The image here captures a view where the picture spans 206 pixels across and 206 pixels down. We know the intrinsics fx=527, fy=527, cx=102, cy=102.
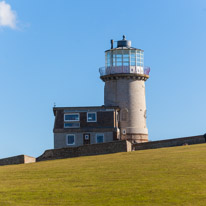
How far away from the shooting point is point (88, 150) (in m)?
48.6

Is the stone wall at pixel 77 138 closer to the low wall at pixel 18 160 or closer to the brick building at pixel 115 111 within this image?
the brick building at pixel 115 111

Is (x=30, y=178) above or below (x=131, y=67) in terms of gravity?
below

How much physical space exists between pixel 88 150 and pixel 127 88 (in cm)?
1780

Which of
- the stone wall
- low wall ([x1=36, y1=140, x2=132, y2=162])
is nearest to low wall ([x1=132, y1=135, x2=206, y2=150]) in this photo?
low wall ([x1=36, y1=140, x2=132, y2=162])

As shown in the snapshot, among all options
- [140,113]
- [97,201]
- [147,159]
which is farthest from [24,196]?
[140,113]

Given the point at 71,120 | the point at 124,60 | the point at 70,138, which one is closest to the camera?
the point at 70,138

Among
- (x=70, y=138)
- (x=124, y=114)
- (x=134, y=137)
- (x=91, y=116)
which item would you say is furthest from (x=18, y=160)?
(x=134, y=137)

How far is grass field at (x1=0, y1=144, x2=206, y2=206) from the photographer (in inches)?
942

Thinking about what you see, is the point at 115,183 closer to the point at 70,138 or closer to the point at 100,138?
the point at 100,138

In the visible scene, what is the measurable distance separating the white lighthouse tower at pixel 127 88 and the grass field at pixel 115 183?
2787cm

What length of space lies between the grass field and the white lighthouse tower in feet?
91.4

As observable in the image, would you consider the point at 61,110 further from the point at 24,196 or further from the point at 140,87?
the point at 24,196

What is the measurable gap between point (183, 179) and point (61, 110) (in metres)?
A: 35.8

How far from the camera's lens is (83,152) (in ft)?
159
